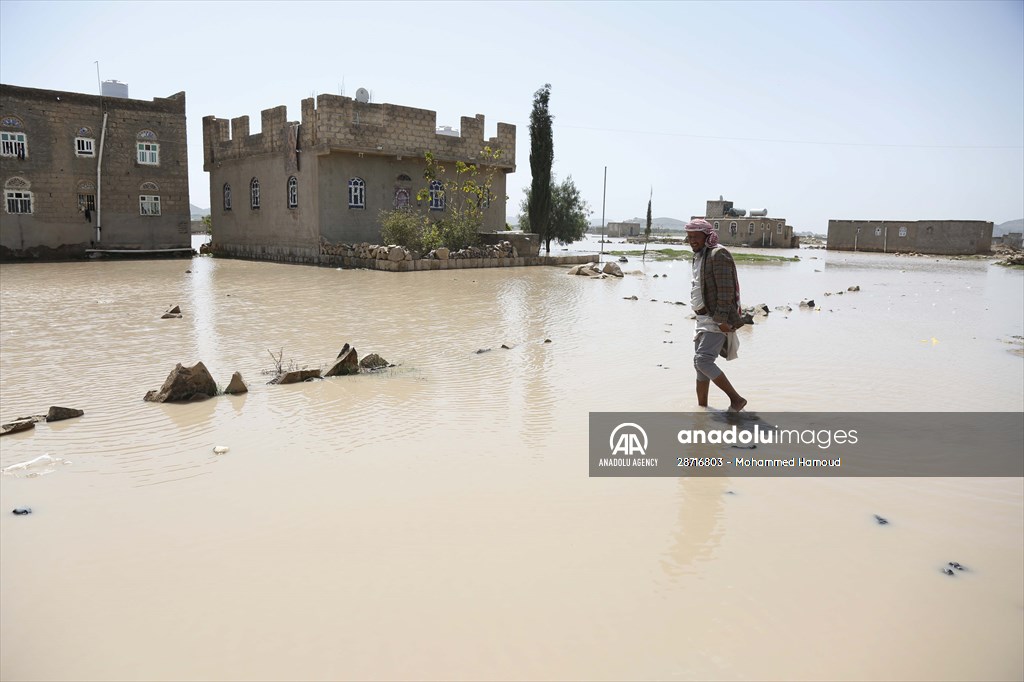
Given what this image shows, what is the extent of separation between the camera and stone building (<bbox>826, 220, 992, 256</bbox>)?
4872 centimetres

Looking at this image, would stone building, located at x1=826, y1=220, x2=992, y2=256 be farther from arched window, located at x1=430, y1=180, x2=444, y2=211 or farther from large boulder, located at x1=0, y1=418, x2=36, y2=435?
large boulder, located at x1=0, y1=418, x2=36, y2=435

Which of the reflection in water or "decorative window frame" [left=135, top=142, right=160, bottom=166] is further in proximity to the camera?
"decorative window frame" [left=135, top=142, right=160, bottom=166]

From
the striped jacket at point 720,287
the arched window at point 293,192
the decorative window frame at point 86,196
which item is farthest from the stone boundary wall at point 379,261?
the striped jacket at point 720,287

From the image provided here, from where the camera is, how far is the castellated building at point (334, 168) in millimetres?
23188

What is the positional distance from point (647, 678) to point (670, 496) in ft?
5.88

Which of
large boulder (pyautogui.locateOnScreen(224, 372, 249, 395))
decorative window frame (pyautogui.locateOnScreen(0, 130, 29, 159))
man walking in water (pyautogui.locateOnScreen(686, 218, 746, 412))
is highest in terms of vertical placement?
decorative window frame (pyautogui.locateOnScreen(0, 130, 29, 159))

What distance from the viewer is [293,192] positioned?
24.9m

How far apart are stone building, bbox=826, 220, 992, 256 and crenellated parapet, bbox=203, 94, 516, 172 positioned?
125ft

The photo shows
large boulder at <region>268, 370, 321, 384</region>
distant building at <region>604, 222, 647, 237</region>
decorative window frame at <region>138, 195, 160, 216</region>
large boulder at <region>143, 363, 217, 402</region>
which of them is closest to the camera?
large boulder at <region>143, 363, 217, 402</region>

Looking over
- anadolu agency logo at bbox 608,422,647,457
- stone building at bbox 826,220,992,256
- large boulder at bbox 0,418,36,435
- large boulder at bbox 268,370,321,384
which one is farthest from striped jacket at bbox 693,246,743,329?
stone building at bbox 826,220,992,256

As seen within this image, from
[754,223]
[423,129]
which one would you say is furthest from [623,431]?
[754,223]

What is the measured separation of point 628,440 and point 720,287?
A: 5.01ft

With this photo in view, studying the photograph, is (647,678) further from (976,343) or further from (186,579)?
(976,343)

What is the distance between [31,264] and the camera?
23.8 m
